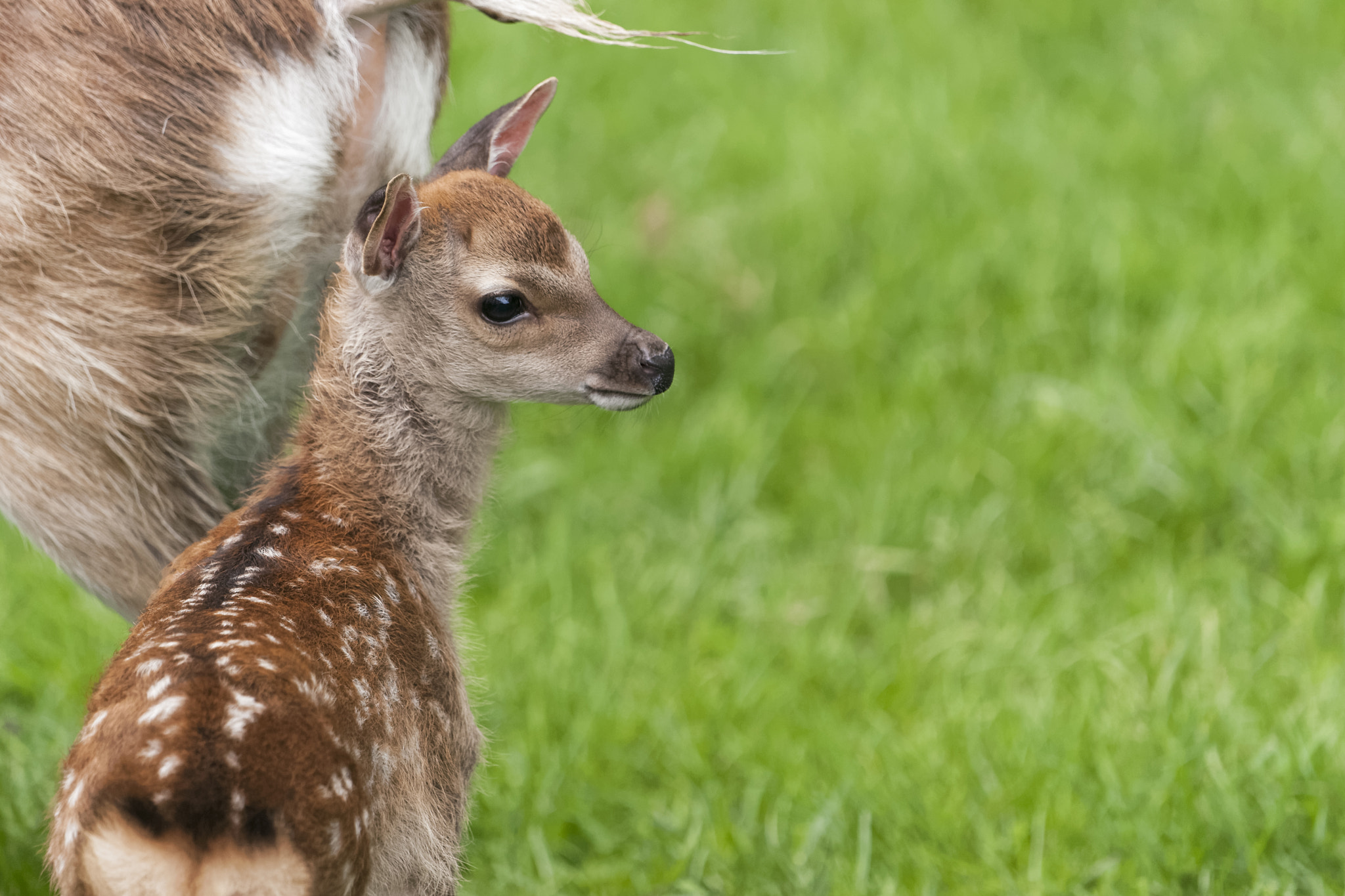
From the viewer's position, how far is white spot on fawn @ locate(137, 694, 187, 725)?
2004 millimetres

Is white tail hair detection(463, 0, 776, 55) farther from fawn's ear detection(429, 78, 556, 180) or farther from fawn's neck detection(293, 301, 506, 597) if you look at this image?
fawn's neck detection(293, 301, 506, 597)

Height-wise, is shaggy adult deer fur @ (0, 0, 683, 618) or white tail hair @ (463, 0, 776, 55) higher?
white tail hair @ (463, 0, 776, 55)

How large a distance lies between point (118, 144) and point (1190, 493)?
3.35m

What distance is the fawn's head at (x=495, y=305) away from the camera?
8.64 ft

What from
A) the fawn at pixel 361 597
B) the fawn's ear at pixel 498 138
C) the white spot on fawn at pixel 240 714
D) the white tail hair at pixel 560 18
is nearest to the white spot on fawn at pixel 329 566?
the fawn at pixel 361 597

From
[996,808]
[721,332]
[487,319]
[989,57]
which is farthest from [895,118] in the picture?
[487,319]

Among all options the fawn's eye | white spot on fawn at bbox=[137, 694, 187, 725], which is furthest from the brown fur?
white spot on fawn at bbox=[137, 694, 187, 725]

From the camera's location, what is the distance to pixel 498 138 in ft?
9.59

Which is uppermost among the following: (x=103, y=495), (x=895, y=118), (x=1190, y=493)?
(x=103, y=495)

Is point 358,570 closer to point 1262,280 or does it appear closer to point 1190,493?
point 1190,493

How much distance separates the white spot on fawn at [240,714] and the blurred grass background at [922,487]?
38.2 inches

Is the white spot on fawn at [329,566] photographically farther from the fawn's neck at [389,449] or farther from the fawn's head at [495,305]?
the fawn's head at [495,305]

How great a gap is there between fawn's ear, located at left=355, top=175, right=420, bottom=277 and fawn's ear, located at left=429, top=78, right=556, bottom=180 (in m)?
0.30

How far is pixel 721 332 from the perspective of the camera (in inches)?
222
